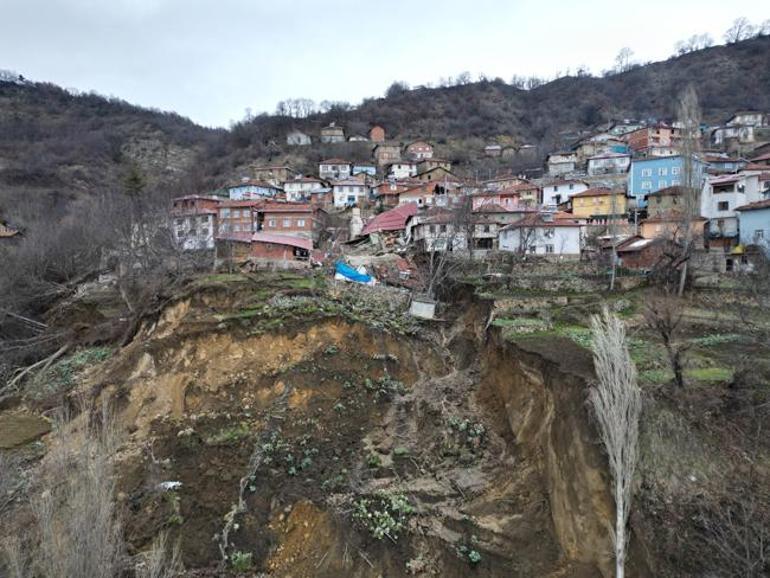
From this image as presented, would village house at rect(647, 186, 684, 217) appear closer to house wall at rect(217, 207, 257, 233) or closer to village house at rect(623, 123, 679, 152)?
village house at rect(623, 123, 679, 152)

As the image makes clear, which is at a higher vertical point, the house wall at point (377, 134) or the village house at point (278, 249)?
the house wall at point (377, 134)

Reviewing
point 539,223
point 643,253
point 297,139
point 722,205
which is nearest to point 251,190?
point 297,139

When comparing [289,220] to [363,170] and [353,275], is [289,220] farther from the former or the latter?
[363,170]

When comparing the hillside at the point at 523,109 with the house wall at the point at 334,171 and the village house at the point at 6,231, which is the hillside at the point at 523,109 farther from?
the village house at the point at 6,231

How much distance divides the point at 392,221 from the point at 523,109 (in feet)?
272

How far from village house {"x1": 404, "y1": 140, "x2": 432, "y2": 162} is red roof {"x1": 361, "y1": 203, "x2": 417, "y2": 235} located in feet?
117

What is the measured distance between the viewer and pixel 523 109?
357 ft

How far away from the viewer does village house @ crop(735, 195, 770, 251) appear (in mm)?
28797

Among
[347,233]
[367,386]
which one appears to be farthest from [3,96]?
[367,386]

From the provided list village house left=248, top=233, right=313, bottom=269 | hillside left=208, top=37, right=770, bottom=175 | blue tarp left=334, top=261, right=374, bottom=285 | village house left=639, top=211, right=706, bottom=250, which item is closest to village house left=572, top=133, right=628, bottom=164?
hillside left=208, top=37, right=770, bottom=175

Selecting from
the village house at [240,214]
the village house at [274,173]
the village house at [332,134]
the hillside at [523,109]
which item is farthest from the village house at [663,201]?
the village house at [332,134]

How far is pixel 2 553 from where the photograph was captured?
10766mm

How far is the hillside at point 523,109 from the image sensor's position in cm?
8219

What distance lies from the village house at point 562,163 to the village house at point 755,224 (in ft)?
114
